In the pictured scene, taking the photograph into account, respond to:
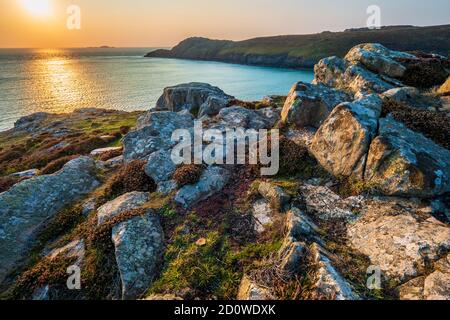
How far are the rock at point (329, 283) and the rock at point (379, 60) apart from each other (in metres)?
19.1

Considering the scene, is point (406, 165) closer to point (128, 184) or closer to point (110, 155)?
point (128, 184)

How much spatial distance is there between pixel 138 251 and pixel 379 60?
71.5 feet

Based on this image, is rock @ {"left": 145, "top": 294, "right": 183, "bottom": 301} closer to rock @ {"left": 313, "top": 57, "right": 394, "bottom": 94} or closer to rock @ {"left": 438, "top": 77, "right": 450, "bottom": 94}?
rock @ {"left": 313, "top": 57, "right": 394, "bottom": 94}

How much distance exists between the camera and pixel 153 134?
66.5 ft

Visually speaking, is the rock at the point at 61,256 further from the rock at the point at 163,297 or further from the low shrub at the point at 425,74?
the low shrub at the point at 425,74

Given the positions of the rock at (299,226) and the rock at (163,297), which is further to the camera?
the rock at (299,226)

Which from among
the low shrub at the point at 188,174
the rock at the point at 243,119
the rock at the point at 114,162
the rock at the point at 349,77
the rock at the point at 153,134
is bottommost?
the rock at the point at 114,162

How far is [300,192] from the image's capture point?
11.9 m

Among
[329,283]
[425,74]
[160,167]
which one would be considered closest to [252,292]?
[329,283]

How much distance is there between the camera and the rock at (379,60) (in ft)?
71.8

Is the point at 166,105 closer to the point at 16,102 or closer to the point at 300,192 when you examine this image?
the point at 300,192

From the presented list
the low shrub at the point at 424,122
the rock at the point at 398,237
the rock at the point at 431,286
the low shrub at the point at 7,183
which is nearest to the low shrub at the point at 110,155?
the low shrub at the point at 7,183
